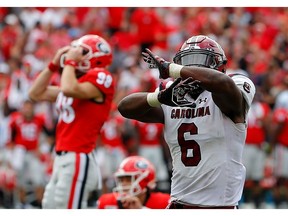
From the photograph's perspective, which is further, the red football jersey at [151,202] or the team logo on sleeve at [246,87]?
the red football jersey at [151,202]

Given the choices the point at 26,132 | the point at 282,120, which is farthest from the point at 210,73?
the point at 26,132

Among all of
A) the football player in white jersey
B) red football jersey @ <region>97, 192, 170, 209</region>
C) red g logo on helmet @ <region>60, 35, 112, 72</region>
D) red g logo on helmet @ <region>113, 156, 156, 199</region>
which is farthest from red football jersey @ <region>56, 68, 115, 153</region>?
the football player in white jersey

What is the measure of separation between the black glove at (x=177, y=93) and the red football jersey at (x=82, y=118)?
229 centimetres

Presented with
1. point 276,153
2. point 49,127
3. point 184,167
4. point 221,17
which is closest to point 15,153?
point 49,127

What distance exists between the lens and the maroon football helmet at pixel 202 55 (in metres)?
4.93

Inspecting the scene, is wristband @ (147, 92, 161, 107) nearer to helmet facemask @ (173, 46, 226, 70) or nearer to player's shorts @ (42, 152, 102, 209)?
helmet facemask @ (173, 46, 226, 70)

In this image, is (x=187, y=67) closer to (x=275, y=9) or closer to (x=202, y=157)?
(x=202, y=157)

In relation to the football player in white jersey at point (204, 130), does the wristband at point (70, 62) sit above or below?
above

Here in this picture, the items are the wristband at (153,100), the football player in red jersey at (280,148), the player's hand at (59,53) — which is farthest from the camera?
the football player in red jersey at (280,148)

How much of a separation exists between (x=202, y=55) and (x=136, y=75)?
857 cm

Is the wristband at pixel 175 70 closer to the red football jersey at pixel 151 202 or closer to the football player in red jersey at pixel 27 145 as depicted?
the red football jersey at pixel 151 202

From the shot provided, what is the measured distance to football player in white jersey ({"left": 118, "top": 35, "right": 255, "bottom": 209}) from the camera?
4.80 meters

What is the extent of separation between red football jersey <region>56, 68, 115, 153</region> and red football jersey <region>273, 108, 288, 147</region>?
5116 millimetres

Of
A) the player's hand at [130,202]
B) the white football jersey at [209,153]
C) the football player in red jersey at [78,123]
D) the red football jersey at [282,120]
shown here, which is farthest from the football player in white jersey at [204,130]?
the red football jersey at [282,120]
